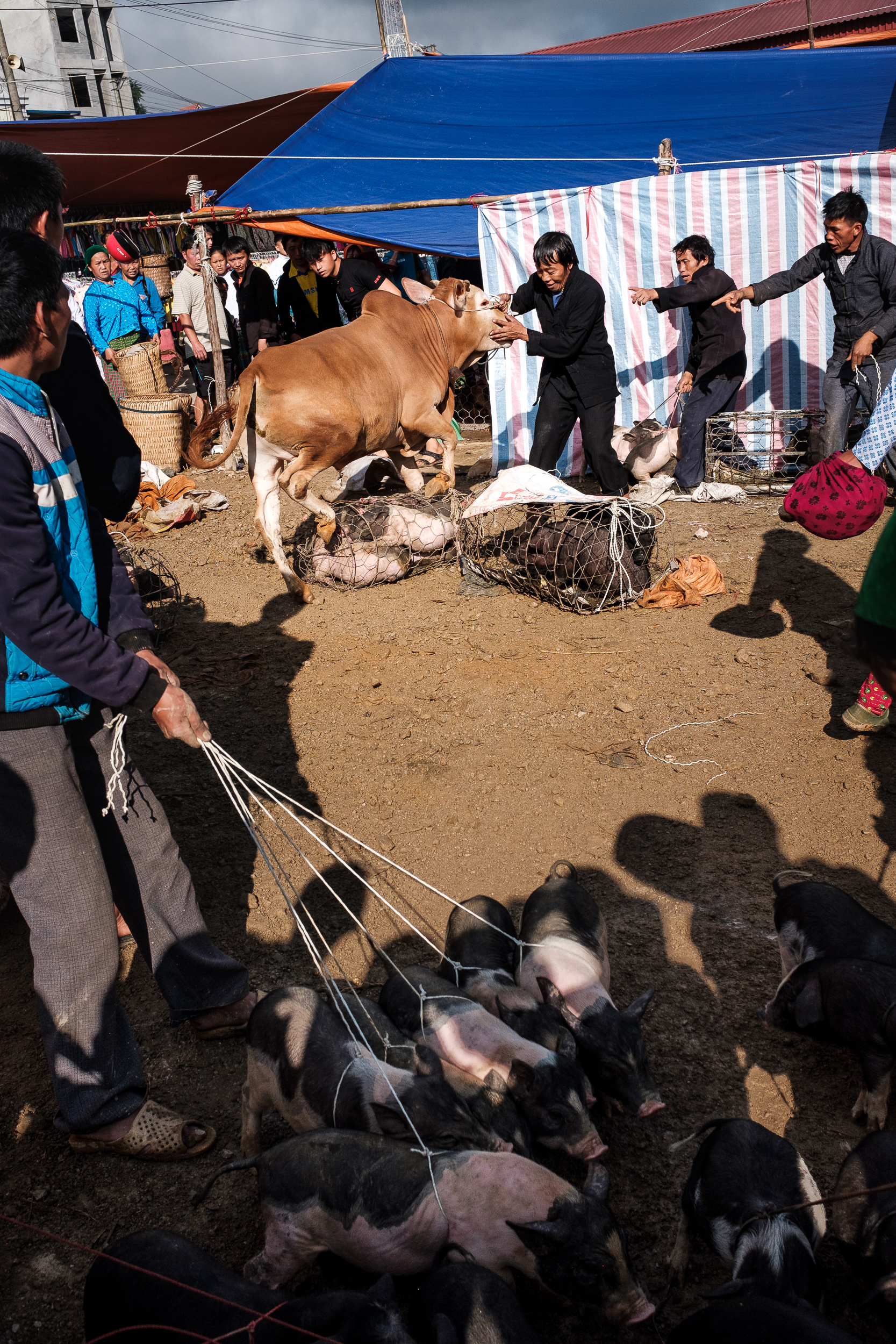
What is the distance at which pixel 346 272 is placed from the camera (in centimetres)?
992

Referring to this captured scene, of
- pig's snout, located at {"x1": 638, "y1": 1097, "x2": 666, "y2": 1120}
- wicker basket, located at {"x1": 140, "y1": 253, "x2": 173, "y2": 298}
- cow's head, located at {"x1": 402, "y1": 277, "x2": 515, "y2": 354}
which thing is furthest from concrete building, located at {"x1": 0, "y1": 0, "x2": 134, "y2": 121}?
pig's snout, located at {"x1": 638, "y1": 1097, "x2": 666, "y2": 1120}

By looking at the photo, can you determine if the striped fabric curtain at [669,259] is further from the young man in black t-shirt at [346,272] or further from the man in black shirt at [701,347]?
the young man in black t-shirt at [346,272]

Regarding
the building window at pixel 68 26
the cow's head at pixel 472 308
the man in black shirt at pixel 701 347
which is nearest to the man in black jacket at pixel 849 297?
the man in black shirt at pixel 701 347

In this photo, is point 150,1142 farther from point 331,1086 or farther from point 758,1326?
point 758,1326

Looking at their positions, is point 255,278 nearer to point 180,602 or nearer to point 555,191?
point 555,191

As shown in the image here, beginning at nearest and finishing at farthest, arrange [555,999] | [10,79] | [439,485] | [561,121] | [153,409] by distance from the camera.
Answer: [555,999]
[439,485]
[153,409]
[561,121]
[10,79]

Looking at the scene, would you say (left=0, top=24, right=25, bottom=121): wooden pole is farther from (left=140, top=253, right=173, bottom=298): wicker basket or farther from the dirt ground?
the dirt ground

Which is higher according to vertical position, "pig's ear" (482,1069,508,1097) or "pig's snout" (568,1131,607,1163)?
"pig's ear" (482,1069,508,1097)

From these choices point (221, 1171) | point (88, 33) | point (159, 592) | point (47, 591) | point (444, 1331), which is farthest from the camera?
point (88, 33)

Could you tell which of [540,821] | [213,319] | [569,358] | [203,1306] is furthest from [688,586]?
[213,319]

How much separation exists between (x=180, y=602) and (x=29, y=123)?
11.3 m

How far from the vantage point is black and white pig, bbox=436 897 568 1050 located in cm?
289

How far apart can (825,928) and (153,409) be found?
373 inches

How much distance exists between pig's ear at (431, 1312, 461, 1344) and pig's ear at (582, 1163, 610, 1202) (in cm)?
49
